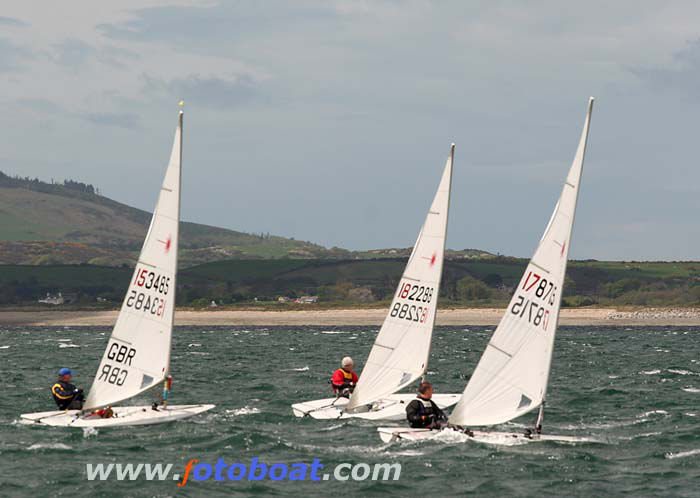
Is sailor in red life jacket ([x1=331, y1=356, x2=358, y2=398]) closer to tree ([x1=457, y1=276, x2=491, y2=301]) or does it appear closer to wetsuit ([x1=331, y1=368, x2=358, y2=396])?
wetsuit ([x1=331, y1=368, x2=358, y2=396])

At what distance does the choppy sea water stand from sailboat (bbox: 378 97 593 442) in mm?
1186

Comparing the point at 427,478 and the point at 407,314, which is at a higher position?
the point at 407,314

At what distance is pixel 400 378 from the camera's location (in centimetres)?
3331

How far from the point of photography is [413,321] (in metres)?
33.6

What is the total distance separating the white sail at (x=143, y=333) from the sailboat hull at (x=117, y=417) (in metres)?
0.47

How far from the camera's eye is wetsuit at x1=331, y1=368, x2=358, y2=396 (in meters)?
35.0

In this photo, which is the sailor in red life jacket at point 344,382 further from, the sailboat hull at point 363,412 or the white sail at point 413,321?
the white sail at point 413,321

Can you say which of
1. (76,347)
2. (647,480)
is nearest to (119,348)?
(647,480)

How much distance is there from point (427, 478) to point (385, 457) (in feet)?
7.65

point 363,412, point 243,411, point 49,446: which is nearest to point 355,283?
point 243,411

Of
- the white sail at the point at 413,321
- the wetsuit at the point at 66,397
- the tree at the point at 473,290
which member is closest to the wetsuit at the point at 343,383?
the white sail at the point at 413,321

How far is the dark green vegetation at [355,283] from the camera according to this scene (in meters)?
158

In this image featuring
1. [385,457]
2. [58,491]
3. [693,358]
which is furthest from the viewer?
[693,358]

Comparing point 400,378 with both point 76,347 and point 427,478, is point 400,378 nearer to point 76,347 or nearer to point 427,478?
point 427,478
